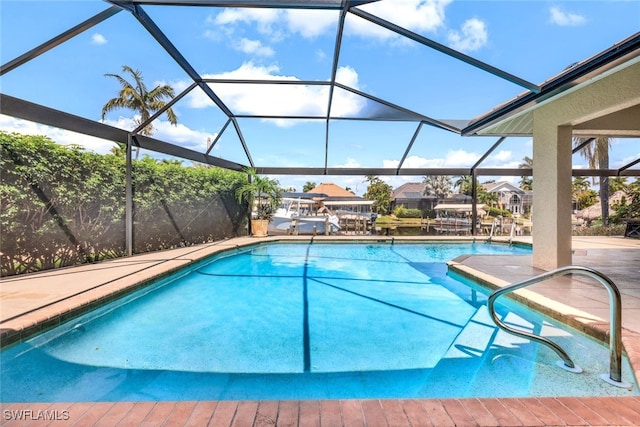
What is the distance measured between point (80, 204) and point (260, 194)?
630cm

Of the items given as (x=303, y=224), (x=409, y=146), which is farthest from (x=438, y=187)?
(x=409, y=146)

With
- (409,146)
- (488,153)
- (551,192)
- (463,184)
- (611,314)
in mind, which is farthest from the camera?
(463,184)

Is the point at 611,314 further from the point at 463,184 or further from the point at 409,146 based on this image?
the point at 463,184

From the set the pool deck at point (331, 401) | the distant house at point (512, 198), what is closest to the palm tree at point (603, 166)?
the pool deck at point (331, 401)

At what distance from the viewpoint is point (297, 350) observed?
136 inches

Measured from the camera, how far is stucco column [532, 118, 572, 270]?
535cm

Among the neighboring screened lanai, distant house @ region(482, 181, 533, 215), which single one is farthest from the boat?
distant house @ region(482, 181, 533, 215)

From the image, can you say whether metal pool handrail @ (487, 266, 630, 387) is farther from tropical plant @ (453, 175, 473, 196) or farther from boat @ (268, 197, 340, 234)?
tropical plant @ (453, 175, 473, 196)

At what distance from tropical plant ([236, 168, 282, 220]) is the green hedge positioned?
1.79m

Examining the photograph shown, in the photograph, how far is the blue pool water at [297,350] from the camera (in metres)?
2.64

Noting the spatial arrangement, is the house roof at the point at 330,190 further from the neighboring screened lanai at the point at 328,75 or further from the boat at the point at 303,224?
the neighboring screened lanai at the point at 328,75

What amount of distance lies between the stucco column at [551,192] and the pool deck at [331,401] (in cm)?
44

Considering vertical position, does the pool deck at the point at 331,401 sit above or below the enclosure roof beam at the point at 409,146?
below

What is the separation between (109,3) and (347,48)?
3.77m
